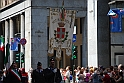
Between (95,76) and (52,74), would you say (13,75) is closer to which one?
(52,74)

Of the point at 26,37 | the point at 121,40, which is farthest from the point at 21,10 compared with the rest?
the point at 121,40

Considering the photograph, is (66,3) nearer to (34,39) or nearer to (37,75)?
(34,39)

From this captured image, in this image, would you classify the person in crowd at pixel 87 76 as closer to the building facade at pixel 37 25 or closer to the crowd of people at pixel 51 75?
the building facade at pixel 37 25

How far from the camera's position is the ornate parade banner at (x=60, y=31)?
29.0m

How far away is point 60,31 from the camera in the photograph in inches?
1147

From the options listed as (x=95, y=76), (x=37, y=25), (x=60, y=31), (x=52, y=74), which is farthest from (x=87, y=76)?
(x=37, y=25)

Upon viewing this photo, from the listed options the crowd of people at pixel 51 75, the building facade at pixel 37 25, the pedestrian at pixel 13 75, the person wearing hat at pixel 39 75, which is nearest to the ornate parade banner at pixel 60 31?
the building facade at pixel 37 25

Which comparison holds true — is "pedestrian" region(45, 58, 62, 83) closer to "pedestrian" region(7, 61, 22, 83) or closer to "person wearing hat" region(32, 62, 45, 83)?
"person wearing hat" region(32, 62, 45, 83)

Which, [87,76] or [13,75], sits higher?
[13,75]

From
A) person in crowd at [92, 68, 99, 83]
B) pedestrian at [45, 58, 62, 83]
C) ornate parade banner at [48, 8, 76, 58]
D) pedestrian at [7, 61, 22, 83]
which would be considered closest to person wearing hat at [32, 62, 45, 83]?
pedestrian at [45, 58, 62, 83]

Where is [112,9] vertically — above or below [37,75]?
above

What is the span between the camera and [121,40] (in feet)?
102

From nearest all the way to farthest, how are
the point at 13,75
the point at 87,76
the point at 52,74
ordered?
the point at 13,75 → the point at 52,74 → the point at 87,76

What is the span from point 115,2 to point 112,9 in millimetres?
720
